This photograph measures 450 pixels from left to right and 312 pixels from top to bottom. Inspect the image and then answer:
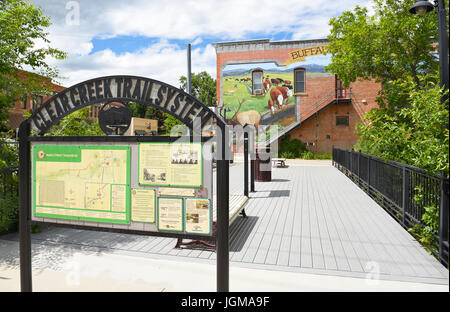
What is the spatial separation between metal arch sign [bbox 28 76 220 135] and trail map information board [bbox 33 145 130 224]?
380 millimetres

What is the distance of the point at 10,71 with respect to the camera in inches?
277

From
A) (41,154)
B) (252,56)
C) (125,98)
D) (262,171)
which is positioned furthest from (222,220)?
(252,56)

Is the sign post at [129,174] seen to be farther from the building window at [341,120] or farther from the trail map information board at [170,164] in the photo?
the building window at [341,120]

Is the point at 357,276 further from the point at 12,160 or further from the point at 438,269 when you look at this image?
the point at 12,160

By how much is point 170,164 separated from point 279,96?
3035cm

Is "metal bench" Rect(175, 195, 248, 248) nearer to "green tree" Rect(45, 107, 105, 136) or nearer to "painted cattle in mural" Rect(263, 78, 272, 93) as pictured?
"green tree" Rect(45, 107, 105, 136)

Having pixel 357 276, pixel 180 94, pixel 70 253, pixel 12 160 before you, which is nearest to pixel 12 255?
pixel 70 253

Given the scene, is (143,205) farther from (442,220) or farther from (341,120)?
(341,120)

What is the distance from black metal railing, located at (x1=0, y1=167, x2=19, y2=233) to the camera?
5.80 metres

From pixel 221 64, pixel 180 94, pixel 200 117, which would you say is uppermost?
pixel 221 64

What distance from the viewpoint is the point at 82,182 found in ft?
11.4
